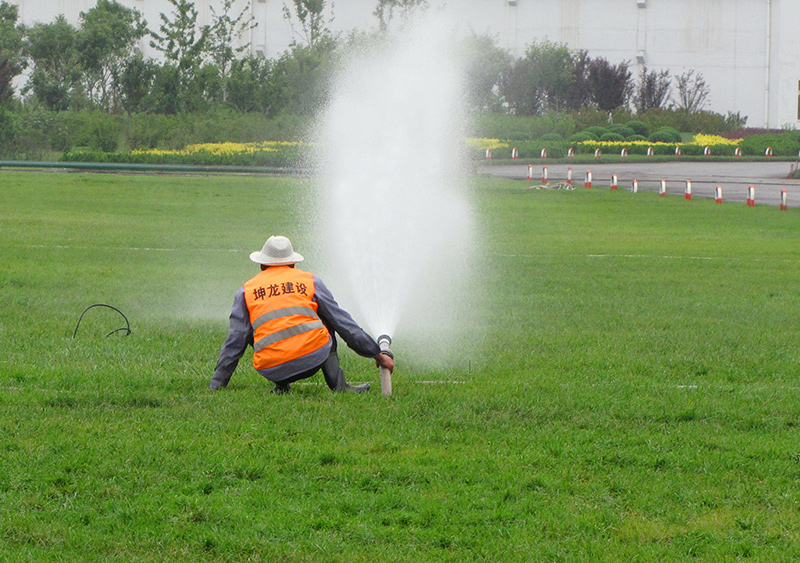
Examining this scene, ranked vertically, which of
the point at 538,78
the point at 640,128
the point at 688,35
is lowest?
the point at 640,128

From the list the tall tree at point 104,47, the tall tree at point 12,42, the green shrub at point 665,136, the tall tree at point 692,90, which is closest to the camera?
the tall tree at point 104,47

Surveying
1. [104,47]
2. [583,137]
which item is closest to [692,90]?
[583,137]

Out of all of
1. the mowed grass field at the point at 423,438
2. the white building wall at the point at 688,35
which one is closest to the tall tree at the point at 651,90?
the white building wall at the point at 688,35

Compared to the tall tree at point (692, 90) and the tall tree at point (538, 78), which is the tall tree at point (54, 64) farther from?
the tall tree at point (692, 90)

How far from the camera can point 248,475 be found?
19.1 feet

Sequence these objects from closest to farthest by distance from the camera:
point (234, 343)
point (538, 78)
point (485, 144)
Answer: point (234, 343)
point (485, 144)
point (538, 78)

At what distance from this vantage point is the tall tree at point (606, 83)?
6253 centimetres

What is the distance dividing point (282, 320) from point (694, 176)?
3639 cm

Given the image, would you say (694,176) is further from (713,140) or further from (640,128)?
(713,140)

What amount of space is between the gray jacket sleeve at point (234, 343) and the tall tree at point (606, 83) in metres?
57.9

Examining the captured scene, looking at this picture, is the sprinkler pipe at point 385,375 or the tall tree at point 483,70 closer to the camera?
the sprinkler pipe at point 385,375

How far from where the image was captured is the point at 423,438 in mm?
6637

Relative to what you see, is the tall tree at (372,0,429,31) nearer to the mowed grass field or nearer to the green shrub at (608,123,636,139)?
the green shrub at (608,123,636,139)

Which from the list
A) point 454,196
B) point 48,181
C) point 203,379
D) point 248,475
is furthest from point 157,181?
point 248,475
